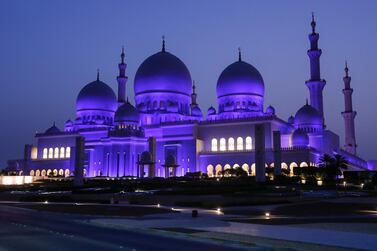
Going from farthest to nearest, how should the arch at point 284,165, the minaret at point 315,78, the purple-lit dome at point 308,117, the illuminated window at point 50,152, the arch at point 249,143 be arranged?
the illuminated window at point 50,152 < the minaret at point 315,78 < the purple-lit dome at point 308,117 < the arch at point 249,143 < the arch at point 284,165

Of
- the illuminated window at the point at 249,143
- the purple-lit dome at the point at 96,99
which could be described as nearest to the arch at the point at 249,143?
the illuminated window at the point at 249,143

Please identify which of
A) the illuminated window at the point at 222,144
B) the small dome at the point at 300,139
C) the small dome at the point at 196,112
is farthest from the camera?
the small dome at the point at 196,112

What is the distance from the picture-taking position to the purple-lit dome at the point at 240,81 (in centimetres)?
8169

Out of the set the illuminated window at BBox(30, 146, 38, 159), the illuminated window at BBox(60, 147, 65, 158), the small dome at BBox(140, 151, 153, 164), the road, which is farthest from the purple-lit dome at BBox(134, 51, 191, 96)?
the road

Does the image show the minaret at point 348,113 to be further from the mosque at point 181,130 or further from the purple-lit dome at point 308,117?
the purple-lit dome at point 308,117

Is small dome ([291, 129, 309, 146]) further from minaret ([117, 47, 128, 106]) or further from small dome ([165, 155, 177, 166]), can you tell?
minaret ([117, 47, 128, 106])

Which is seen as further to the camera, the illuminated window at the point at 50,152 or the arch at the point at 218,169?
the illuminated window at the point at 50,152

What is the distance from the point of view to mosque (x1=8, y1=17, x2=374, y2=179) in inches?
2921

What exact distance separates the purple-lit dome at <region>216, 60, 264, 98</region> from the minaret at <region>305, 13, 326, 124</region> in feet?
30.6

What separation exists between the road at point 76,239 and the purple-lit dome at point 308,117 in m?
65.8

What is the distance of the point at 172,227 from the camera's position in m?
16.4

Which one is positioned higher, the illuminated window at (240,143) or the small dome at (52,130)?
the small dome at (52,130)

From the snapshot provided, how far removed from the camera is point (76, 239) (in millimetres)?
14008

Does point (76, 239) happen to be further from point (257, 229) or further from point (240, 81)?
point (240, 81)
